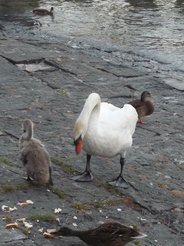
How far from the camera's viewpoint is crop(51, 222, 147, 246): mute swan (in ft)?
17.2

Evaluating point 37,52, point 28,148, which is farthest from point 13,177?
point 37,52

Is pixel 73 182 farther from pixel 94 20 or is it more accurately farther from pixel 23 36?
pixel 94 20

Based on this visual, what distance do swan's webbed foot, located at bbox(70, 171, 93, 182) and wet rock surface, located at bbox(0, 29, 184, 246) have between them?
70 mm

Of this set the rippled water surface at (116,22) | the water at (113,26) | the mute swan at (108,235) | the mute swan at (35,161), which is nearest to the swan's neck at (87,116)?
the mute swan at (35,161)

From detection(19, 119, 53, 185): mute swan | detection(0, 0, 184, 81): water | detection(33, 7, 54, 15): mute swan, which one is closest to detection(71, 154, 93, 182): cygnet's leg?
detection(19, 119, 53, 185): mute swan

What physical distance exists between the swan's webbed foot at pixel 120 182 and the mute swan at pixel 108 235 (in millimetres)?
1575

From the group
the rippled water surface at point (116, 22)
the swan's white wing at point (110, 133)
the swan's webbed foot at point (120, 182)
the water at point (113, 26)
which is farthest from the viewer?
the rippled water surface at point (116, 22)

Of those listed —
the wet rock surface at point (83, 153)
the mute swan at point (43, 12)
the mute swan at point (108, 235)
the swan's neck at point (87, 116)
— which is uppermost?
the swan's neck at point (87, 116)

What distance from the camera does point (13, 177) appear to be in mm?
6641

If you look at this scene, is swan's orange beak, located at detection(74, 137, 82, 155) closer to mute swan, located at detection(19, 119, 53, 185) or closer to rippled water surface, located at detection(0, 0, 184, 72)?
mute swan, located at detection(19, 119, 53, 185)

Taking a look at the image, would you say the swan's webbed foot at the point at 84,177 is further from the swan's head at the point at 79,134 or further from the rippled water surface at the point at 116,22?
the rippled water surface at the point at 116,22

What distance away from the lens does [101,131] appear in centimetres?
666

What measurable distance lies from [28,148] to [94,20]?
38.2 ft

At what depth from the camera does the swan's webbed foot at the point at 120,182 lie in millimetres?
6863
